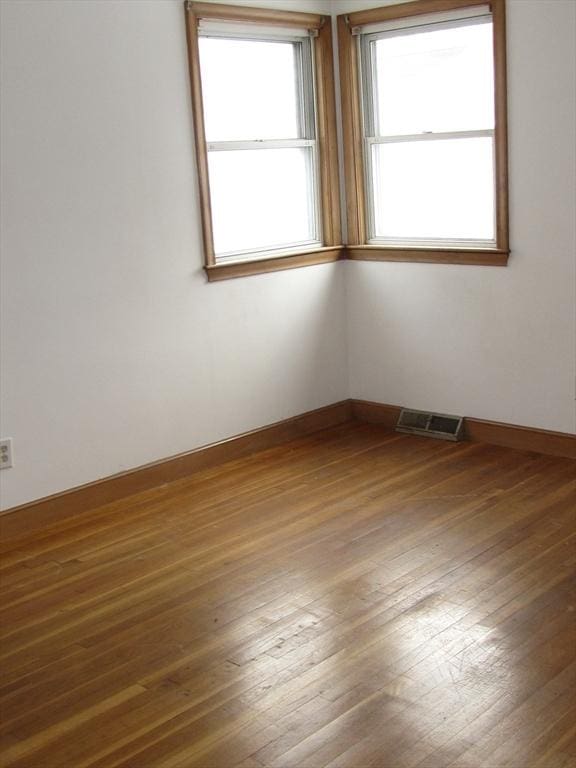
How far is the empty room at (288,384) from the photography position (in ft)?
9.37

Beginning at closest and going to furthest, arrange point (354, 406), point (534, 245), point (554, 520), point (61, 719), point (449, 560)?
point (61, 719)
point (449, 560)
point (554, 520)
point (534, 245)
point (354, 406)

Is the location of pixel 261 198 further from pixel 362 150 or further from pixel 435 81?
pixel 435 81

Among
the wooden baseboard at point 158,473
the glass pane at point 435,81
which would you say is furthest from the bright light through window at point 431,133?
the wooden baseboard at point 158,473

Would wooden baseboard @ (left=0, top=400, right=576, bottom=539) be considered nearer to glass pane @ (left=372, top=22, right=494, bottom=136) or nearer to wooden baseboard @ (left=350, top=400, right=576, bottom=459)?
wooden baseboard @ (left=350, top=400, right=576, bottom=459)

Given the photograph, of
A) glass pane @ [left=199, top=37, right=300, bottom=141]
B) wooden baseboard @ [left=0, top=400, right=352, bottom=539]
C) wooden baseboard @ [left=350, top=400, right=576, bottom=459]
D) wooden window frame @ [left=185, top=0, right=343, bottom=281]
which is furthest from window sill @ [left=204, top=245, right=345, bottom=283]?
wooden baseboard @ [left=350, top=400, right=576, bottom=459]

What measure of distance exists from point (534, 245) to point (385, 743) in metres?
2.81

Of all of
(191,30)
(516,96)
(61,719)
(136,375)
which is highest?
(191,30)

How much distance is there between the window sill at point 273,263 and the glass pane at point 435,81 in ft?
2.29

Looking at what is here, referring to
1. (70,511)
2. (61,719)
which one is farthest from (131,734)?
(70,511)

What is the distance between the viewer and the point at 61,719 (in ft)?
9.13

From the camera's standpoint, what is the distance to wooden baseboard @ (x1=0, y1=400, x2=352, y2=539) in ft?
13.8

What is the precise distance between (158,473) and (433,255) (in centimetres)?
177

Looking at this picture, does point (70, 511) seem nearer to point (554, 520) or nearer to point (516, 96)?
point (554, 520)

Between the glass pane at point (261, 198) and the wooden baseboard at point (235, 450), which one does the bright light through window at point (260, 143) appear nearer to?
the glass pane at point (261, 198)
